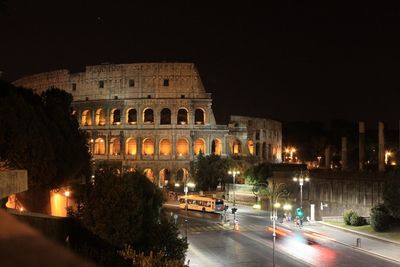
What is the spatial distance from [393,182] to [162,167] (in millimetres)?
38561

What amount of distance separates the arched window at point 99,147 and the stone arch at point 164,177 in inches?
349

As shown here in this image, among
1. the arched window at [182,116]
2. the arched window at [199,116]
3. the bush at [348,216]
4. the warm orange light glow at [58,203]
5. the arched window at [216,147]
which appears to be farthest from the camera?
the arched window at [182,116]

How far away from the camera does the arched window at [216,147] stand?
7050 cm

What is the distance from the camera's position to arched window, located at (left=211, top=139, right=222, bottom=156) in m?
70.5

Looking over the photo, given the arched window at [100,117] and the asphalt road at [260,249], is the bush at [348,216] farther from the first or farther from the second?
the arched window at [100,117]

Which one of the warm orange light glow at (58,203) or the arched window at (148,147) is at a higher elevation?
the arched window at (148,147)

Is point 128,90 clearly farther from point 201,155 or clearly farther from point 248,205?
point 248,205

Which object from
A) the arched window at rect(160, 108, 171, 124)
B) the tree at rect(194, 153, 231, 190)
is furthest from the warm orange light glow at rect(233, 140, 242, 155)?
the tree at rect(194, 153, 231, 190)

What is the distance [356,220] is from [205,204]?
16132 mm

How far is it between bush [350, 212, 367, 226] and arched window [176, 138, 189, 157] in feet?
115

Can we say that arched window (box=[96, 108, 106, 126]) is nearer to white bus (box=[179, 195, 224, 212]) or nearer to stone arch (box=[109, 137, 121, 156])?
stone arch (box=[109, 137, 121, 156])

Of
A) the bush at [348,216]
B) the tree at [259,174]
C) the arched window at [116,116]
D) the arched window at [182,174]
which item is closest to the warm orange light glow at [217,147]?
the arched window at [182,174]

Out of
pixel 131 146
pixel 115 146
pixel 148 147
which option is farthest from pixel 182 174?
pixel 115 146

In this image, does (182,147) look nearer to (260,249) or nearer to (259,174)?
(259,174)
